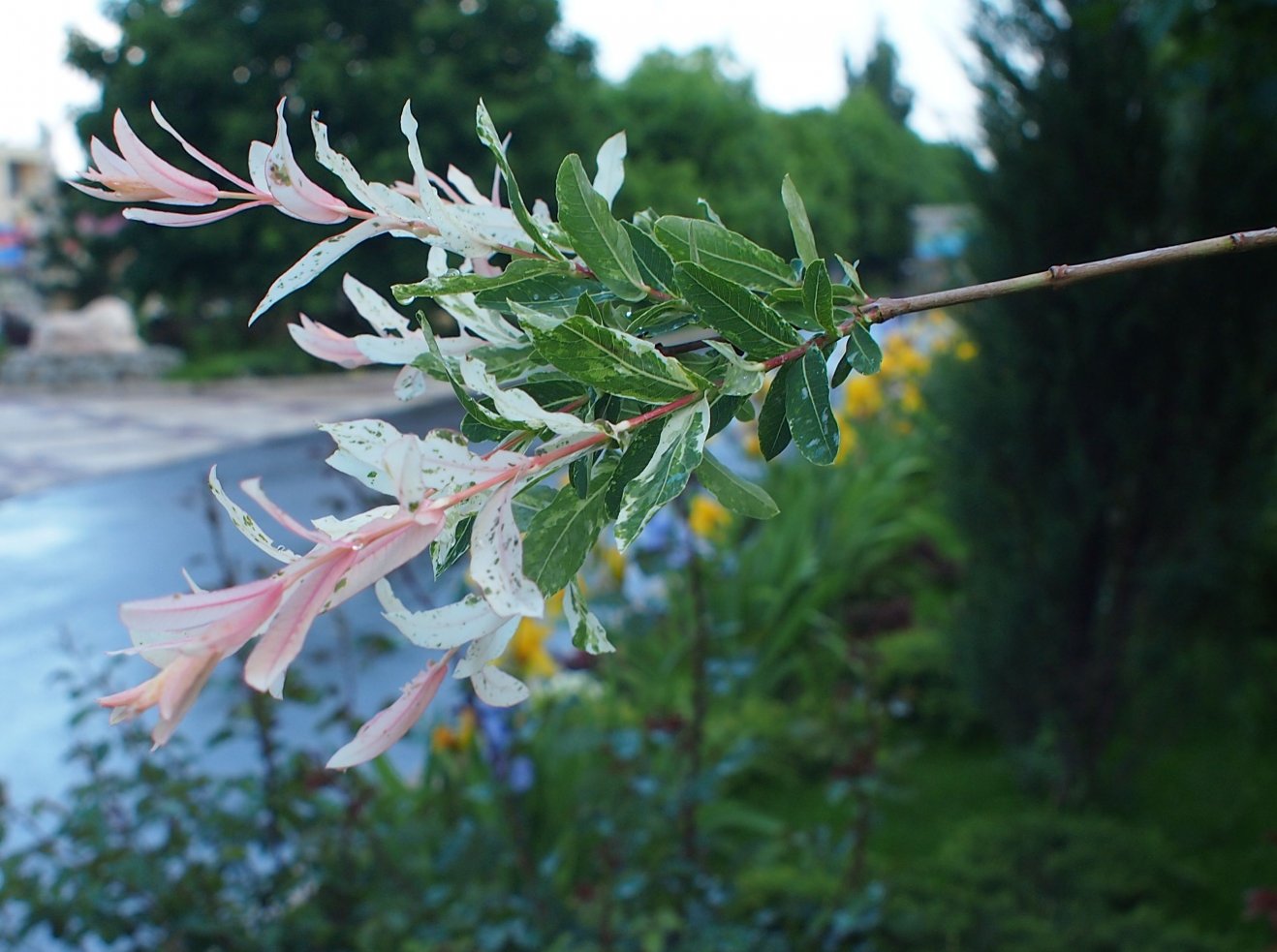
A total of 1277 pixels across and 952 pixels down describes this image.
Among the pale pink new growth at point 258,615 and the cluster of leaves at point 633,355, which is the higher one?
the cluster of leaves at point 633,355

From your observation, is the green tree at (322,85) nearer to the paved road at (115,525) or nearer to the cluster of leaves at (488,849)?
the paved road at (115,525)

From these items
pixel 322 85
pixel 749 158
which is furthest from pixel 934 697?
pixel 749 158

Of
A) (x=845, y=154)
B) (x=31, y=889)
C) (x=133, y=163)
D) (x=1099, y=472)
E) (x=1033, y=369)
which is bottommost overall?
(x=31, y=889)

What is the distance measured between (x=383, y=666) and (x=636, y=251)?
176 inches

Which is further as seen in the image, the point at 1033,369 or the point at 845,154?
the point at 845,154

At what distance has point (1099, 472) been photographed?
2959 mm

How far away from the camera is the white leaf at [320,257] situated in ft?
1.79

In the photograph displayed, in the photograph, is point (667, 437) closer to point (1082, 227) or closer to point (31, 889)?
point (31, 889)

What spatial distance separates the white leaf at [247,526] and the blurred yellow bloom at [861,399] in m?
6.03

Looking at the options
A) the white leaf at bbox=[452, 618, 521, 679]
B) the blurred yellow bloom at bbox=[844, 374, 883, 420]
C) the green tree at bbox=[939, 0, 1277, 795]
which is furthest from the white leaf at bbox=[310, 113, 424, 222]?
the blurred yellow bloom at bbox=[844, 374, 883, 420]

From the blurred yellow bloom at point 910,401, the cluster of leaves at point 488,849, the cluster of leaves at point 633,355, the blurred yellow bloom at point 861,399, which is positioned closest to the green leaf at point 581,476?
the cluster of leaves at point 633,355

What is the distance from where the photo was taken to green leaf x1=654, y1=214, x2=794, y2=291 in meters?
0.57

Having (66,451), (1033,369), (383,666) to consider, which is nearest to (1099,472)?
(1033,369)

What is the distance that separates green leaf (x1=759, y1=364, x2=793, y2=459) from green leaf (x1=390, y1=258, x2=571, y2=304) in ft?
0.41
